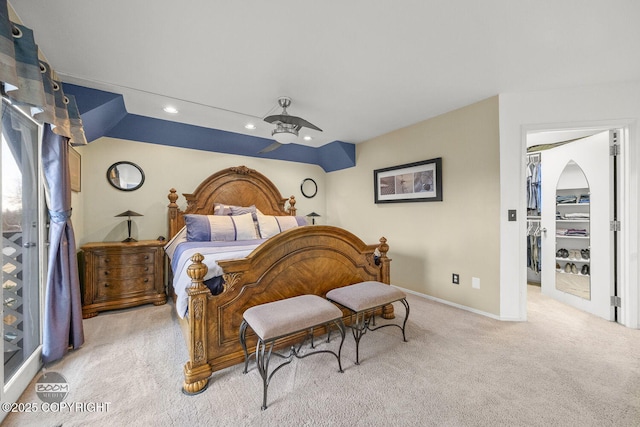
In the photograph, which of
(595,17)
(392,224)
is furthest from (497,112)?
(392,224)

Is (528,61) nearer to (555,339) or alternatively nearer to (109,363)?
(555,339)

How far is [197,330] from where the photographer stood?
1.65 meters

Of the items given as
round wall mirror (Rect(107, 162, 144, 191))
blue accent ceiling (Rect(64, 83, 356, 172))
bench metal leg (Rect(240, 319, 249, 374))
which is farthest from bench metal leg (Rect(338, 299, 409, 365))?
round wall mirror (Rect(107, 162, 144, 191))

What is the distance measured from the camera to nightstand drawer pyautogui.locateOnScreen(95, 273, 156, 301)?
2807mm

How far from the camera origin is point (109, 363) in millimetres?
1899

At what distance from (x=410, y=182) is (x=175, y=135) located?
3507 mm

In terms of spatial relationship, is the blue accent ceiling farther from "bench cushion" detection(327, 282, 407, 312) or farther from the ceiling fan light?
"bench cushion" detection(327, 282, 407, 312)

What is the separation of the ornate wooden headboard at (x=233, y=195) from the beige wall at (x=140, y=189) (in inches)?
7.0

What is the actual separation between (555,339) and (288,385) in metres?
2.42

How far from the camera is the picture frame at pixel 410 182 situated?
3.27 meters

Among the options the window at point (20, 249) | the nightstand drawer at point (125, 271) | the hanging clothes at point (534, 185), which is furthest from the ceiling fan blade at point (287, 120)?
the hanging clothes at point (534, 185)

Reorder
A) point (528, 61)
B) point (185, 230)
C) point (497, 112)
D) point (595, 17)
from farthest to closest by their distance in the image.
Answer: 1. point (185, 230)
2. point (497, 112)
3. point (528, 61)
4. point (595, 17)

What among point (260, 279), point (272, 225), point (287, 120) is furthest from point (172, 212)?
point (260, 279)

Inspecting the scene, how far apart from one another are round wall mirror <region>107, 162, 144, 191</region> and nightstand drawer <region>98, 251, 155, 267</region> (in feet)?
3.10
